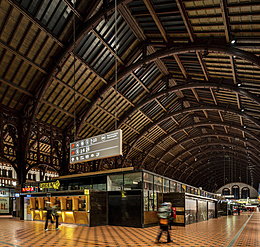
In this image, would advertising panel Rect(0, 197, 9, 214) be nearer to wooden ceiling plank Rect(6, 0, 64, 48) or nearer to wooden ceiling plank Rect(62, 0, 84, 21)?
wooden ceiling plank Rect(6, 0, 64, 48)

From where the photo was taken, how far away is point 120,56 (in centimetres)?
2512

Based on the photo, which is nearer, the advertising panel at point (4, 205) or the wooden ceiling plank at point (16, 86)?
the wooden ceiling plank at point (16, 86)

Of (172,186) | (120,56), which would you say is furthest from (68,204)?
(120,56)

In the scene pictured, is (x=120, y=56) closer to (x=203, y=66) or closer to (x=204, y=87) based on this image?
(x=203, y=66)

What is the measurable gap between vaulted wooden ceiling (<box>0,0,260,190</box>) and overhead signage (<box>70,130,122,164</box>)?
1802mm

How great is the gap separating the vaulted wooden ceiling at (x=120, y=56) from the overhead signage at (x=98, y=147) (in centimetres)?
180

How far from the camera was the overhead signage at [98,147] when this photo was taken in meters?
12.0

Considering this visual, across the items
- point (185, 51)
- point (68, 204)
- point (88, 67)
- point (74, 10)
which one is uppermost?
point (74, 10)

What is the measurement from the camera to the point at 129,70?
2516 centimetres

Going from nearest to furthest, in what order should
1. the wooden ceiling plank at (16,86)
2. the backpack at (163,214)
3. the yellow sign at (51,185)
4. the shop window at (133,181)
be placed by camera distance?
the backpack at (163,214) → the shop window at (133,181) → the wooden ceiling plank at (16,86) → the yellow sign at (51,185)

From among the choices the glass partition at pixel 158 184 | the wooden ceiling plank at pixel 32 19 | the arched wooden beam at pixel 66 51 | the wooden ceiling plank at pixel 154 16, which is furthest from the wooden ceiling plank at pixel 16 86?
the glass partition at pixel 158 184

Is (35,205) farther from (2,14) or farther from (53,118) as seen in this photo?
(2,14)

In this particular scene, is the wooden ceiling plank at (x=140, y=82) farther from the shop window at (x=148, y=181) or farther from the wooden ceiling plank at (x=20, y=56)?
the shop window at (x=148, y=181)

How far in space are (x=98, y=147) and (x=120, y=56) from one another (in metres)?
14.3
